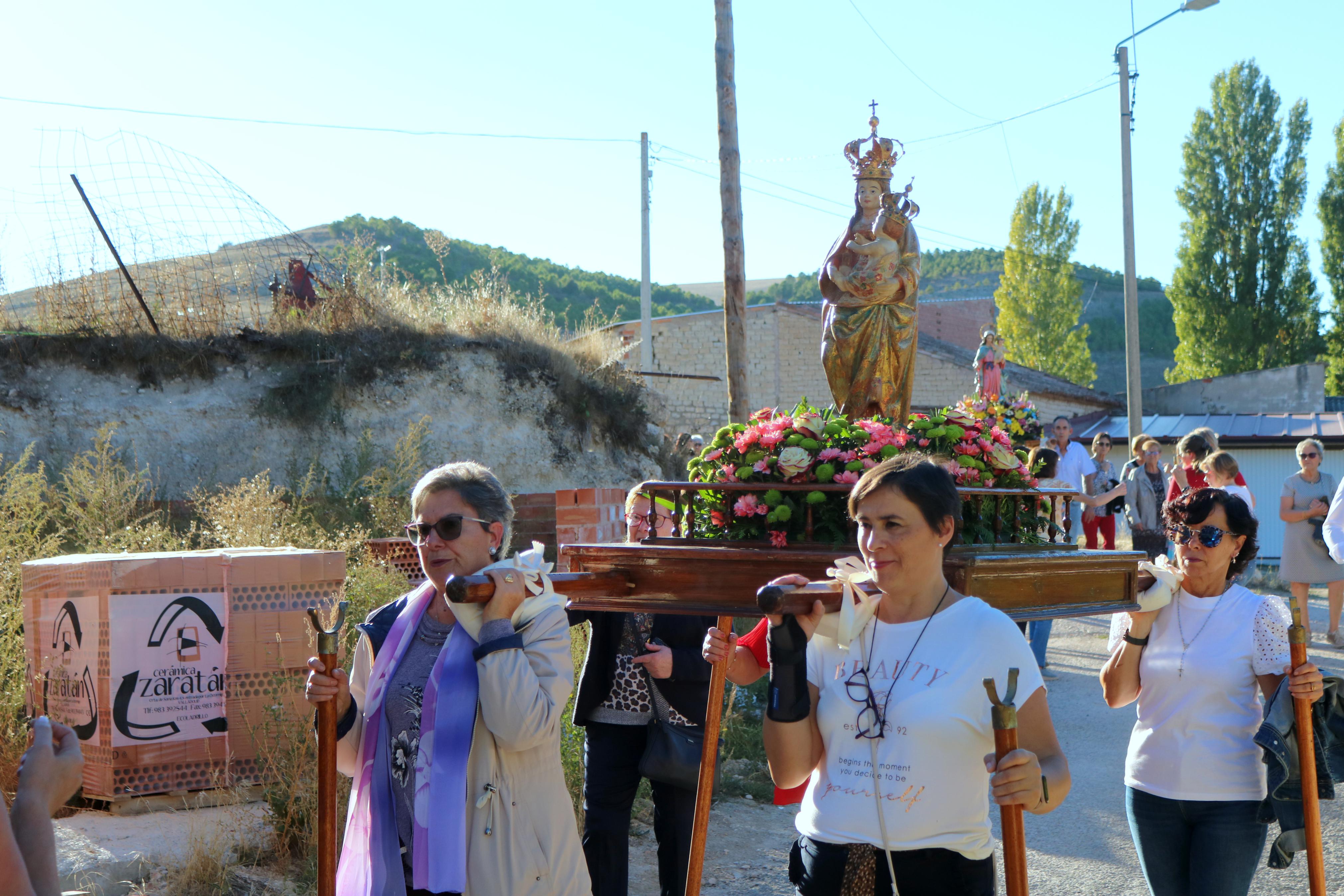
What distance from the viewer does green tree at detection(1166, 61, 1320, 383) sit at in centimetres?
3675

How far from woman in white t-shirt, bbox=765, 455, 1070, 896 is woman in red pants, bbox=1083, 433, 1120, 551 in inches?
354

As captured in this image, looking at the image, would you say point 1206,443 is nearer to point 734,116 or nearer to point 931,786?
point 734,116

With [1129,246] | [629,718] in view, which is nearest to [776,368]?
[1129,246]

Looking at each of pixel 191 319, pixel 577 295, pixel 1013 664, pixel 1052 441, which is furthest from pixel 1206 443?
pixel 577 295

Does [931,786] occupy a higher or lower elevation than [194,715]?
higher

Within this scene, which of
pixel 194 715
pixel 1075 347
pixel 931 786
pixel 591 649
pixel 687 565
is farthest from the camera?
pixel 1075 347

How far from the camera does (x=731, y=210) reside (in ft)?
37.0

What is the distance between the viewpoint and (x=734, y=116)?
1130 cm

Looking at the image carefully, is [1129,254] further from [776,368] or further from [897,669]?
[897,669]

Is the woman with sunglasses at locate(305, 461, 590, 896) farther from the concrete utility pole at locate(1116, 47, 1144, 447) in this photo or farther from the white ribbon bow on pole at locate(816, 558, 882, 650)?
the concrete utility pole at locate(1116, 47, 1144, 447)

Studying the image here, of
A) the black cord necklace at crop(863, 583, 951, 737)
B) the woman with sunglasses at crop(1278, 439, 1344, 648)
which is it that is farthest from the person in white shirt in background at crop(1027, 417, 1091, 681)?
the black cord necklace at crop(863, 583, 951, 737)

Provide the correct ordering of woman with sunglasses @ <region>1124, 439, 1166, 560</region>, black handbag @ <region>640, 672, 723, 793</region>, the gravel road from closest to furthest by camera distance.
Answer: black handbag @ <region>640, 672, 723, 793</region>
the gravel road
woman with sunglasses @ <region>1124, 439, 1166, 560</region>

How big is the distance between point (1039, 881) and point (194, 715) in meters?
3.99

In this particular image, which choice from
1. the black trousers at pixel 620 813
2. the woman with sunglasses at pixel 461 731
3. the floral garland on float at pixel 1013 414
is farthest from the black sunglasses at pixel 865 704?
the floral garland on float at pixel 1013 414
